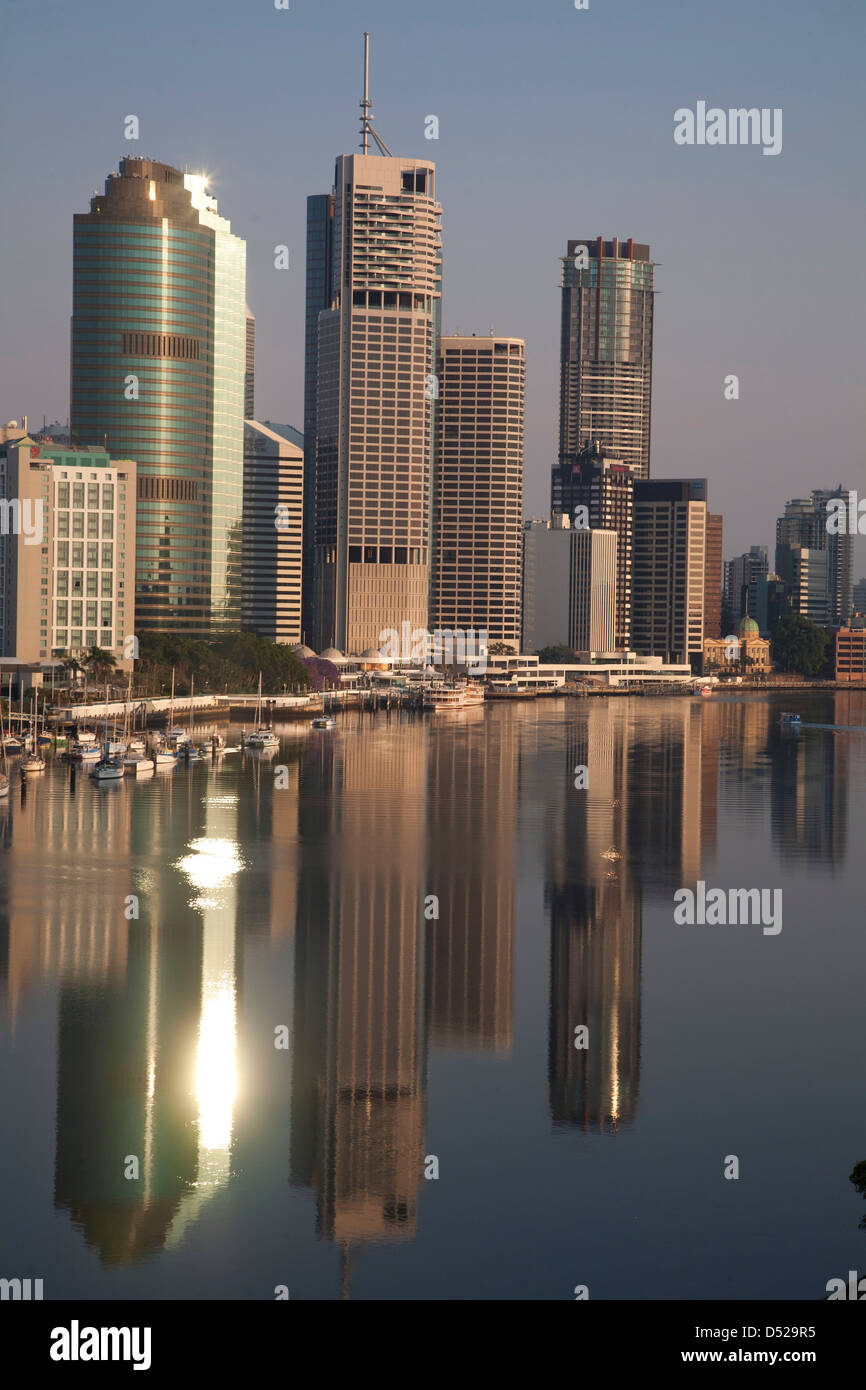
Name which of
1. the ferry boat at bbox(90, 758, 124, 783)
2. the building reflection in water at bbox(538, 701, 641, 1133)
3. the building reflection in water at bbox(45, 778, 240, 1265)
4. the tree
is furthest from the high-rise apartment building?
the building reflection in water at bbox(45, 778, 240, 1265)

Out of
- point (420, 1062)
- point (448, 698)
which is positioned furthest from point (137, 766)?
point (448, 698)

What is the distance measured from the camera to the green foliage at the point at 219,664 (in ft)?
433

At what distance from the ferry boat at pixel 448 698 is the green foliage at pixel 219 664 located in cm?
1270

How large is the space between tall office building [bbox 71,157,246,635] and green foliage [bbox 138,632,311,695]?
3.78 metres

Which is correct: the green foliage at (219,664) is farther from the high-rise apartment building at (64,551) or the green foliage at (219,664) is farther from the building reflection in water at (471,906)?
the building reflection in water at (471,906)

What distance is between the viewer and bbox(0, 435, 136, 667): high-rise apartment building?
126875 mm

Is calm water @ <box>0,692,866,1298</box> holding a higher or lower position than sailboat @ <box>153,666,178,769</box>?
lower

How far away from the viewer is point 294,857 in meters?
53.8

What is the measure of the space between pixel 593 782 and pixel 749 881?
2984 centimetres

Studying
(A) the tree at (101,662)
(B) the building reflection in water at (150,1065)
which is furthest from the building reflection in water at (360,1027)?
(A) the tree at (101,662)

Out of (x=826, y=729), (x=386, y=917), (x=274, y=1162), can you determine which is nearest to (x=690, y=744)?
(x=826, y=729)

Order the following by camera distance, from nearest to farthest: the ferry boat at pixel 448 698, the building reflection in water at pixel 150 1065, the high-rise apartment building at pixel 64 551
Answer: the building reflection in water at pixel 150 1065
the high-rise apartment building at pixel 64 551
the ferry boat at pixel 448 698

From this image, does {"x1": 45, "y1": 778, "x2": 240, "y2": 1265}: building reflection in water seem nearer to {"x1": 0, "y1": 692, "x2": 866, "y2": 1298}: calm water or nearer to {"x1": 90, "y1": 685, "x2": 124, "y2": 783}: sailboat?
{"x1": 0, "y1": 692, "x2": 866, "y2": 1298}: calm water
